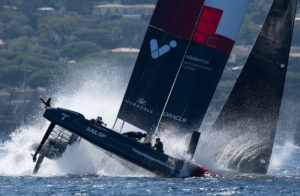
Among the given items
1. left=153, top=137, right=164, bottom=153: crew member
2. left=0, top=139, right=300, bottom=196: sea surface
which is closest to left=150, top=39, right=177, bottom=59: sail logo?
left=153, top=137, right=164, bottom=153: crew member

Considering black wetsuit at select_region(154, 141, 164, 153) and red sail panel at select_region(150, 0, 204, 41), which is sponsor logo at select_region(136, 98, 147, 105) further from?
red sail panel at select_region(150, 0, 204, 41)

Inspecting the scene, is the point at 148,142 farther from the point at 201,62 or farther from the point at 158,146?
the point at 201,62

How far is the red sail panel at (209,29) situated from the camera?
22.3m

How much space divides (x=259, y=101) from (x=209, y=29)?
2.68 m

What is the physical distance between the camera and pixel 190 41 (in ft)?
73.3

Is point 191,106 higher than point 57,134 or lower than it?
higher

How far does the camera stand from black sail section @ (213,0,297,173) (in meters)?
23.0

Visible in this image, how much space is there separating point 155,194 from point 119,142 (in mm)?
2561

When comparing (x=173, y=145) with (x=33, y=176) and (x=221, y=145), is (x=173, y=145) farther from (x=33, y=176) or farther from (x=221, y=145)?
(x=33, y=176)

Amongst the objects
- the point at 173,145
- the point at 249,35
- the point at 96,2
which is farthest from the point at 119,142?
the point at 96,2

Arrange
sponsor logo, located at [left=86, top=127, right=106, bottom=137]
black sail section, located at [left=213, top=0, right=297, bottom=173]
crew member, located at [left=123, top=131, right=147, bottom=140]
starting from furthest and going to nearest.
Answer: black sail section, located at [left=213, top=0, right=297, bottom=173]
crew member, located at [left=123, top=131, right=147, bottom=140]
sponsor logo, located at [left=86, top=127, right=106, bottom=137]

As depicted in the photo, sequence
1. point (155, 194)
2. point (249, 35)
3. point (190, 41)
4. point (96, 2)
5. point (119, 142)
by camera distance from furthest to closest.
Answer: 1. point (96, 2)
2. point (249, 35)
3. point (190, 41)
4. point (119, 142)
5. point (155, 194)

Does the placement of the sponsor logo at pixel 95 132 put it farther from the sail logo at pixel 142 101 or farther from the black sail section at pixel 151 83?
the sail logo at pixel 142 101

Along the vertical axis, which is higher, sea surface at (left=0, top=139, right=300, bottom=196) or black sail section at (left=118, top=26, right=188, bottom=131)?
black sail section at (left=118, top=26, right=188, bottom=131)
